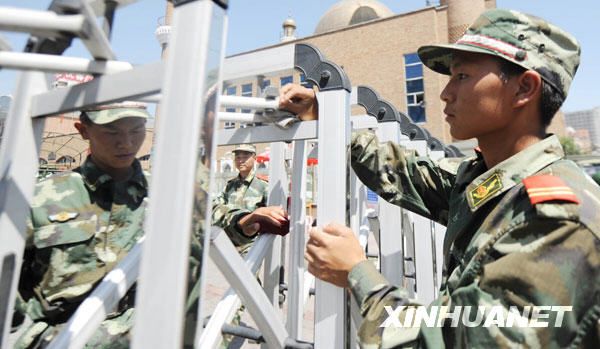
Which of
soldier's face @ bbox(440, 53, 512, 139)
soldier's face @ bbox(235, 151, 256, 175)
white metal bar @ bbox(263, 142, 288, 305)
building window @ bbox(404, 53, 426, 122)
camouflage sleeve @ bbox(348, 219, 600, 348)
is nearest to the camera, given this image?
camouflage sleeve @ bbox(348, 219, 600, 348)

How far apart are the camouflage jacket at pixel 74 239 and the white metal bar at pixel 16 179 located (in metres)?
0.30

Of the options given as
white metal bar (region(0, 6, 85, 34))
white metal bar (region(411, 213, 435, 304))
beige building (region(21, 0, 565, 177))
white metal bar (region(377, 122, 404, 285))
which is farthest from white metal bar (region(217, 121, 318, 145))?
beige building (region(21, 0, 565, 177))

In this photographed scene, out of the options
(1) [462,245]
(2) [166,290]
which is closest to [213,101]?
(2) [166,290]

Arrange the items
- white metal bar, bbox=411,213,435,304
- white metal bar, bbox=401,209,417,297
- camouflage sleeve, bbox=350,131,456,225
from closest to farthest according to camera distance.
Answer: camouflage sleeve, bbox=350,131,456,225 < white metal bar, bbox=411,213,435,304 < white metal bar, bbox=401,209,417,297

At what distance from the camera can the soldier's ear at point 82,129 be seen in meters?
1.11

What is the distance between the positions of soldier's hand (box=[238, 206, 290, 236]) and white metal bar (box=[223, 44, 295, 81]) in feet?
2.54

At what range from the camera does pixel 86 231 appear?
4.47 ft

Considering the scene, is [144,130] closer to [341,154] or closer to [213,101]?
[213,101]

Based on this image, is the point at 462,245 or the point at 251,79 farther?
the point at 251,79

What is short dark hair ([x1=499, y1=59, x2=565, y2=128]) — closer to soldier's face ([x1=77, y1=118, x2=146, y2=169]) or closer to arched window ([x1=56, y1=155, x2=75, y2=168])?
soldier's face ([x1=77, y1=118, x2=146, y2=169])

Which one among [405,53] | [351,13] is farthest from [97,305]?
[351,13]

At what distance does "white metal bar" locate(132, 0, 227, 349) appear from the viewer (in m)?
0.60

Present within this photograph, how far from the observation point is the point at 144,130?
101 centimetres

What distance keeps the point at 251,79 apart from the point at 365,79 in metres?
18.5
